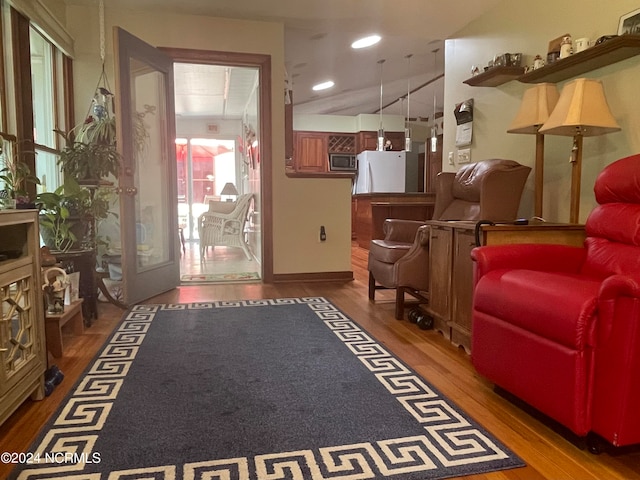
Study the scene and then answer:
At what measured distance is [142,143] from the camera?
11.7 ft

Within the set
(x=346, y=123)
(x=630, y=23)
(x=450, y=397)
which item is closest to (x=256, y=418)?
(x=450, y=397)

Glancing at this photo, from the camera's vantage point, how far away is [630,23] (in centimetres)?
228

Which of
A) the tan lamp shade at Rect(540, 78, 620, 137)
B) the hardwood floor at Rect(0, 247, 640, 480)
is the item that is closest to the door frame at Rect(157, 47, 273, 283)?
the hardwood floor at Rect(0, 247, 640, 480)

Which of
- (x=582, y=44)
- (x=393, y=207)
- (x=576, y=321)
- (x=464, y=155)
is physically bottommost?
(x=576, y=321)

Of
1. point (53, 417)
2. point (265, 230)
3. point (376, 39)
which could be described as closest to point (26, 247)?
point (53, 417)

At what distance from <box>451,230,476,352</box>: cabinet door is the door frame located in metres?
2.13

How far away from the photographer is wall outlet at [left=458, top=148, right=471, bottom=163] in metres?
3.89

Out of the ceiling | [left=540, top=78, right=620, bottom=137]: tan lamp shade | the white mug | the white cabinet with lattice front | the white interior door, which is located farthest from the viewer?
the ceiling

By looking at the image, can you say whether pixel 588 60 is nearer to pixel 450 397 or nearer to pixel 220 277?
pixel 450 397

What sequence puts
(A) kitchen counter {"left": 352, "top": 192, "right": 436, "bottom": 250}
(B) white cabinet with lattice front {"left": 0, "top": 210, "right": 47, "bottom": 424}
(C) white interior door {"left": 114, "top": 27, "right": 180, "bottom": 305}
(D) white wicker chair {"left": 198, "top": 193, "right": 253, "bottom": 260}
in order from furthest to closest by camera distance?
(A) kitchen counter {"left": 352, "top": 192, "right": 436, "bottom": 250} → (D) white wicker chair {"left": 198, "top": 193, "right": 253, "bottom": 260} → (C) white interior door {"left": 114, "top": 27, "right": 180, "bottom": 305} → (B) white cabinet with lattice front {"left": 0, "top": 210, "right": 47, "bottom": 424}

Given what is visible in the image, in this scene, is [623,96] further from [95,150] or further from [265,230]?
[95,150]

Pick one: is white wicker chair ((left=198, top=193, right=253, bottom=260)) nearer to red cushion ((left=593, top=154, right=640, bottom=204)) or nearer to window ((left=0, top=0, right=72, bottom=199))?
window ((left=0, top=0, right=72, bottom=199))

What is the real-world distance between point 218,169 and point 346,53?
14.6 ft

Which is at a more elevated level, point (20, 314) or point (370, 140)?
point (370, 140)
